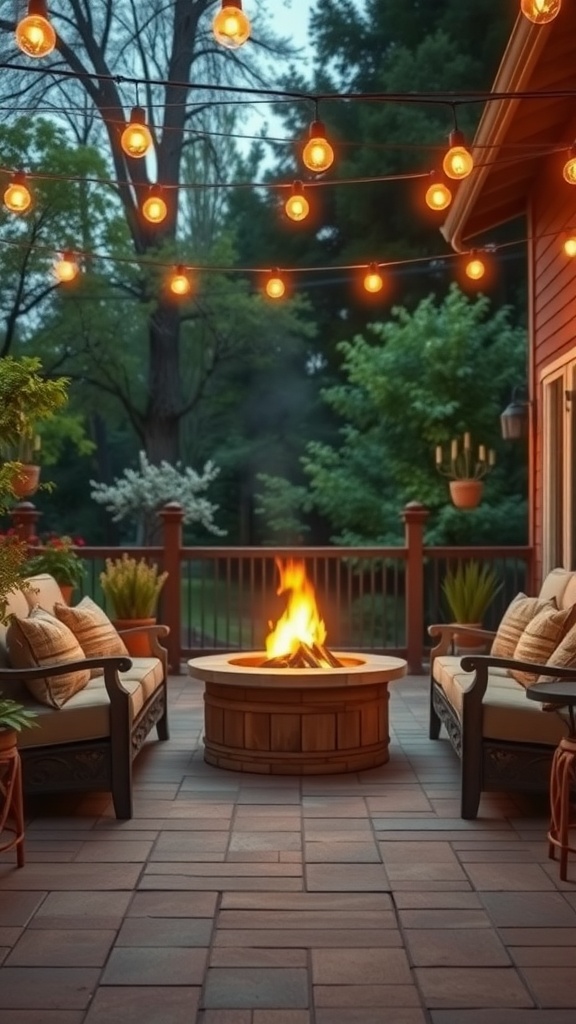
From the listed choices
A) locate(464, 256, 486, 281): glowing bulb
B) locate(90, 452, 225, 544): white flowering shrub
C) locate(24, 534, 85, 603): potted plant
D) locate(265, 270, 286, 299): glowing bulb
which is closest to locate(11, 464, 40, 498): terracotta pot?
locate(24, 534, 85, 603): potted plant

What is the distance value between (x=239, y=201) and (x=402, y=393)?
5.52 metres

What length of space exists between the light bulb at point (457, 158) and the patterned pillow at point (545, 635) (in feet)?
6.54

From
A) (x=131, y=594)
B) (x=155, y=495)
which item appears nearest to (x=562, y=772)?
(x=131, y=594)

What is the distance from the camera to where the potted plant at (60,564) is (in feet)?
24.2

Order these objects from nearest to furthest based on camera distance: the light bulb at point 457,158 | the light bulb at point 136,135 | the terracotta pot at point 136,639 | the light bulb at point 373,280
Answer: the light bulb at point 136,135 < the light bulb at point 457,158 < the light bulb at point 373,280 < the terracotta pot at point 136,639

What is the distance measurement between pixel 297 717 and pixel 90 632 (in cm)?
106

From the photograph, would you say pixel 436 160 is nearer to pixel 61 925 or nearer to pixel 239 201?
pixel 239 201

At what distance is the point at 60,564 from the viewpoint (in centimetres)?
743

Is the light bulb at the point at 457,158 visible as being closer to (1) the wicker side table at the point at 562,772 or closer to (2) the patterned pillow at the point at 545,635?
(2) the patterned pillow at the point at 545,635

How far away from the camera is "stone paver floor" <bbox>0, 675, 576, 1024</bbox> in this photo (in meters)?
2.57

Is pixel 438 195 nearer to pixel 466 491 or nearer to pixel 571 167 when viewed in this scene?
pixel 571 167

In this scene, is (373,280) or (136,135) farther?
(373,280)

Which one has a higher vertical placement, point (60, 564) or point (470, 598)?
point (60, 564)

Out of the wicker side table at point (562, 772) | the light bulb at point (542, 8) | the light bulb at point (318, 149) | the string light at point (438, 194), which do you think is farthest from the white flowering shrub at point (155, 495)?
the light bulb at point (542, 8)
